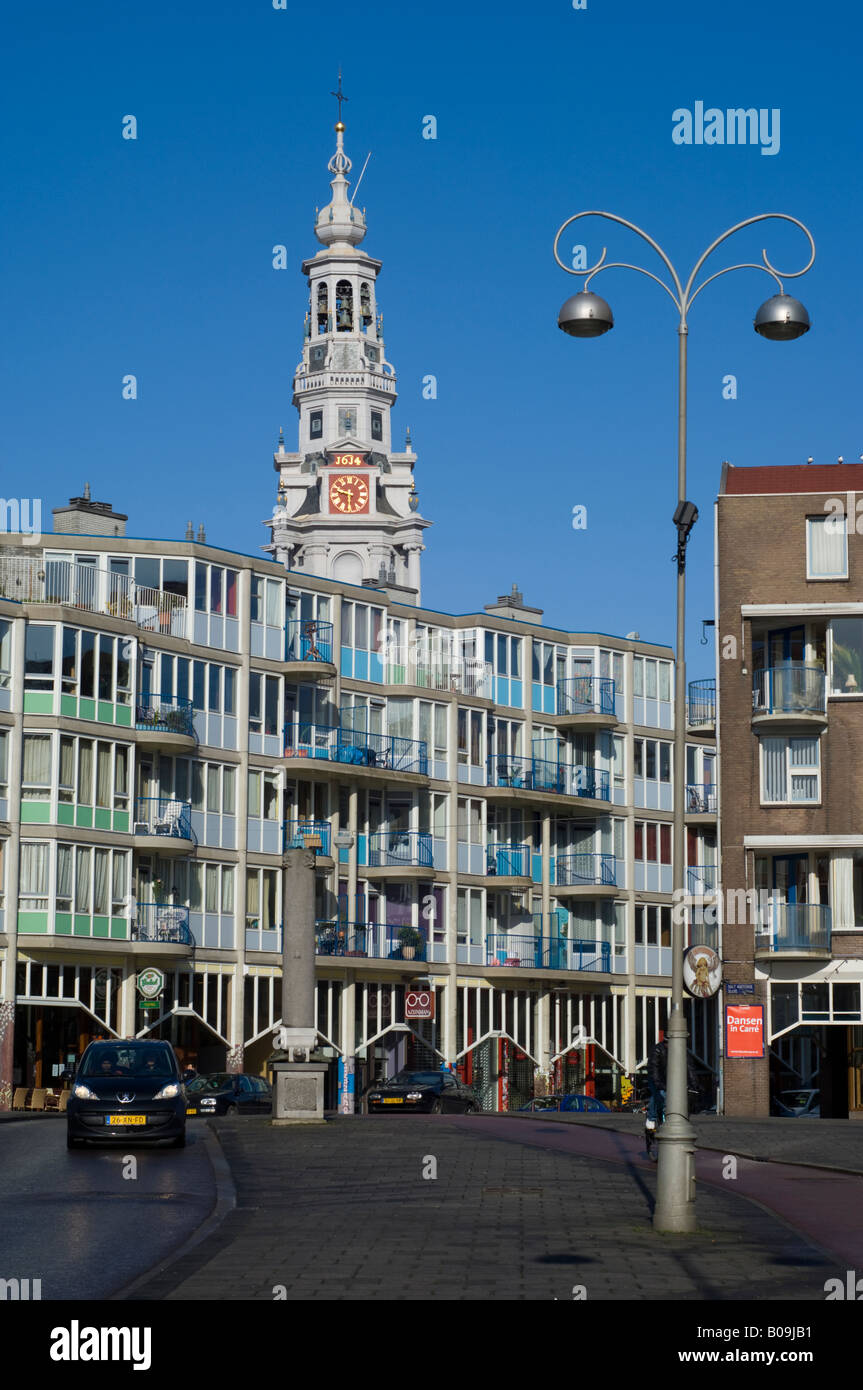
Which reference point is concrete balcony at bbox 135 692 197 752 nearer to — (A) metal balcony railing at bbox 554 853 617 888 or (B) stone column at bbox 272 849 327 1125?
(A) metal balcony railing at bbox 554 853 617 888

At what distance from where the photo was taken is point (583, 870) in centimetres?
7338

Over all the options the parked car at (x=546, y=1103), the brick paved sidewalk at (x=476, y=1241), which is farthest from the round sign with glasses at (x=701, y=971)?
the parked car at (x=546, y=1103)

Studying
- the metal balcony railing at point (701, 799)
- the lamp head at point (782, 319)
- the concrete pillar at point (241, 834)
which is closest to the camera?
the lamp head at point (782, 319)

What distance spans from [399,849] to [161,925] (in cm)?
1107

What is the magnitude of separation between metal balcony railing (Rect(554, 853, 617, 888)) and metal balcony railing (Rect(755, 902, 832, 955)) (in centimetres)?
2546

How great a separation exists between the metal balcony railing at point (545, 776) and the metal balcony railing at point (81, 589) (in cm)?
1534

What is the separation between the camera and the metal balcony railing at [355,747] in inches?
2527

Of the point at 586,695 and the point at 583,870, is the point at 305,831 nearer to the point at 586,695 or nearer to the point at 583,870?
the point at 583,870

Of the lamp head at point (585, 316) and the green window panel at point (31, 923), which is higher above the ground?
the lamp head at point (585, 316)

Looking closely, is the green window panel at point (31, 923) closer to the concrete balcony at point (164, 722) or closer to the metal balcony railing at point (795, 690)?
the concrete balcony at point (164, 722)

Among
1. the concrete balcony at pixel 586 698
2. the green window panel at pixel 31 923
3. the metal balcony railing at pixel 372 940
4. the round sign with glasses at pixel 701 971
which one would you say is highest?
the concrete balcony at pixel 586 698
